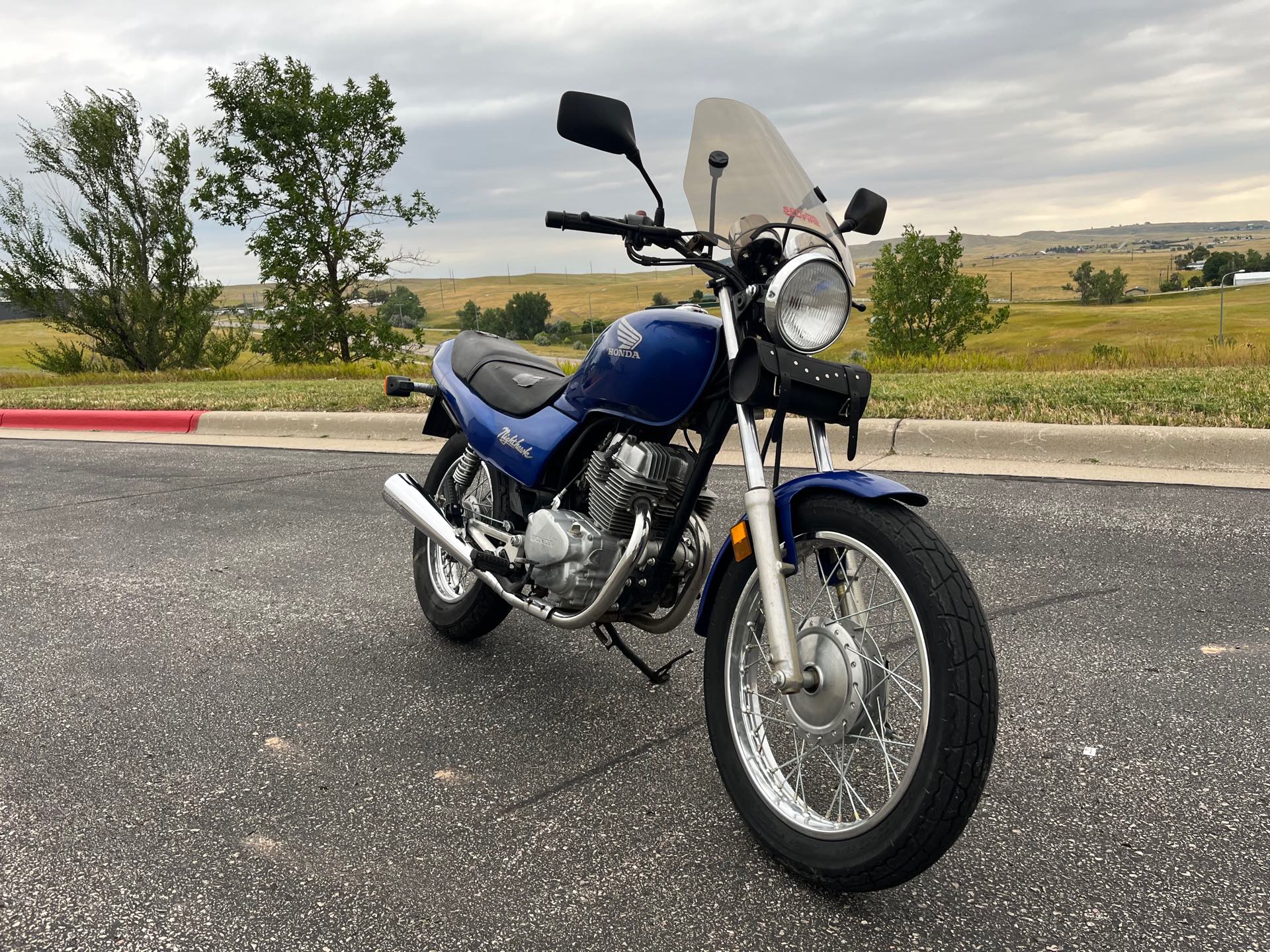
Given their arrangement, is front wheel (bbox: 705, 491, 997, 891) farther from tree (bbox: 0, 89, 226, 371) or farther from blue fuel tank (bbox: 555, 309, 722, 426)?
tree (bbox: 0, 89, 226, 371)

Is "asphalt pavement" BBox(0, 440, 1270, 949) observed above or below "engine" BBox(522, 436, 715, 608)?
below

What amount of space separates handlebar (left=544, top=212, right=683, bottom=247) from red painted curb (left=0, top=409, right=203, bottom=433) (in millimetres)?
8275

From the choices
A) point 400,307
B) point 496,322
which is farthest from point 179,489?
point 496,322

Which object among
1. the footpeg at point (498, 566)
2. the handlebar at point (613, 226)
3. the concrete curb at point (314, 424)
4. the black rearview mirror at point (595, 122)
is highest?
the black rearview mirror at point (595, 122)

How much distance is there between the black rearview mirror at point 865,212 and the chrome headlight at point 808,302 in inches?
15.7

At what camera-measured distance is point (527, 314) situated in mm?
41875

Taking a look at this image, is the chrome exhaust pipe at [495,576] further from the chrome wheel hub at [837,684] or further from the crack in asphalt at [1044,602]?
the crack in asphalt at [1044,602]

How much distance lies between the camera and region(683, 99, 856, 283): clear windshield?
102 inches

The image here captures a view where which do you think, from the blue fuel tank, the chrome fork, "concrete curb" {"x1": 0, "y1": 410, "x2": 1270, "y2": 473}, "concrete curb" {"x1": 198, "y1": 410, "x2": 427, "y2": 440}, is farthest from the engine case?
"concrete curb" {"x1": 198, "y1": 410, "x2": 427, "y2": 440}

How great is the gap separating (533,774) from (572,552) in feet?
2.07

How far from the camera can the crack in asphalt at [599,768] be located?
2.61 metres

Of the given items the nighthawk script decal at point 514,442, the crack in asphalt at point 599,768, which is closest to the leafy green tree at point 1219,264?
the nighthawk script decal at point 514,442

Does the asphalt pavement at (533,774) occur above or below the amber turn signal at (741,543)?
below

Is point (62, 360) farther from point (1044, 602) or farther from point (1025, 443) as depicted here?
point (1044, 602)
